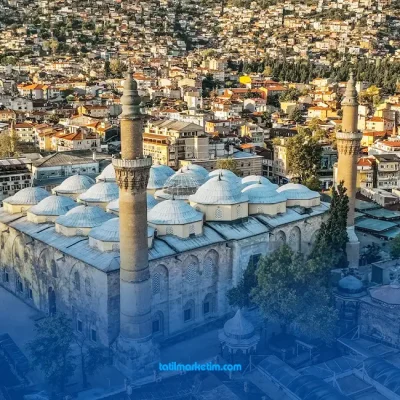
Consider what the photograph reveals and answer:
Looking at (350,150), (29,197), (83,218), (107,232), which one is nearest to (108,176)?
(29,197)

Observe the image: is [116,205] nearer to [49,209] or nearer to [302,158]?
[49,209]

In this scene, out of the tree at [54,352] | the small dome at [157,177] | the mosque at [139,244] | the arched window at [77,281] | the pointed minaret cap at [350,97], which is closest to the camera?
the tree at [54,352]

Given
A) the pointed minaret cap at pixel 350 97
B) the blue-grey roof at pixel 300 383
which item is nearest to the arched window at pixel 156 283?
the blue-grey roof at pixel 300 383

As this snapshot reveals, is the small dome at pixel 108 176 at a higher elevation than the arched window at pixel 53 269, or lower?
higher

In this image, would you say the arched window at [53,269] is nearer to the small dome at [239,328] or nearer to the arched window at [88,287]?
the arched window at [88,287]

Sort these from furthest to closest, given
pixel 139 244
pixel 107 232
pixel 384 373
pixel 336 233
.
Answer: pixel 336 233 < pixel 107 232 < pixel 139 244 < pixel 384 373

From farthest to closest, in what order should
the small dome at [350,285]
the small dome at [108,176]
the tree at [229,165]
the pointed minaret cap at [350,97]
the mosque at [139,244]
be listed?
the tree at [229,165] → the small dome at [108,176] → the pointed minaret cap at [350,97] → the small dome at [350,285] → the mosque at [139,244]
